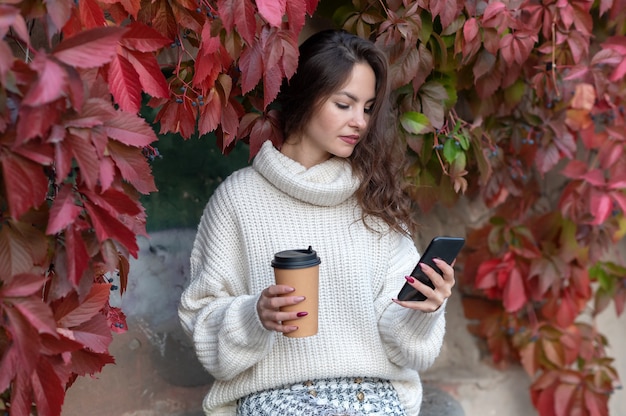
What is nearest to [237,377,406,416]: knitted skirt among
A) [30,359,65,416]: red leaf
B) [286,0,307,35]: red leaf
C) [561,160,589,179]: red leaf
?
[30,359,65,416]: red leaf

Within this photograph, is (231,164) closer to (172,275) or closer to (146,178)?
(172,275)

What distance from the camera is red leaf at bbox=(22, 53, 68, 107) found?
1.14m

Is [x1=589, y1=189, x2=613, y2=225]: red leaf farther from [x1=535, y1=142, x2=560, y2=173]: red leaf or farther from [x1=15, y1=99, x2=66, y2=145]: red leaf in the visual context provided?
[x1=15, y1=99, x2=66, y2=145]: red leaf

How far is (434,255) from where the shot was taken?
1.63m

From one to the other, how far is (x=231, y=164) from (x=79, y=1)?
0.90m

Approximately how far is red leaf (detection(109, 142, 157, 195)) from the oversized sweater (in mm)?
429

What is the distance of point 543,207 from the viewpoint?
274 cm

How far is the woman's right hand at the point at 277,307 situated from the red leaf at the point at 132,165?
0.30 meters

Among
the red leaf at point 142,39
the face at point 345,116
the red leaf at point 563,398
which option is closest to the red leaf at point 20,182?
the red leaf at point 142,39

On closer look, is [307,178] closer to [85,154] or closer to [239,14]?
[239,14]

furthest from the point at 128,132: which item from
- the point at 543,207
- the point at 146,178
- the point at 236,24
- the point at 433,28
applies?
the point at 543,207

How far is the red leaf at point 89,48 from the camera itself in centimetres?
119

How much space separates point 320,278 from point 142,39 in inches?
26.1

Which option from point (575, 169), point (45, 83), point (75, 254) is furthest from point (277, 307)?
point (575, 169)
